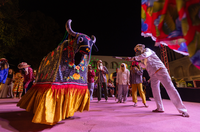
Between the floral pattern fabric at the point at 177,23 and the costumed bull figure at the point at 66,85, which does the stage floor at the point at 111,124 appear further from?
the floral pattern fabric at the point at 177,23

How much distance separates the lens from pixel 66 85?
2035mm

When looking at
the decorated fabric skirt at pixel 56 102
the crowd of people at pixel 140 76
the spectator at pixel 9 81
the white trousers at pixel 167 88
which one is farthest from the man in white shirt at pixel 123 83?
the spectator at pixel 9 81

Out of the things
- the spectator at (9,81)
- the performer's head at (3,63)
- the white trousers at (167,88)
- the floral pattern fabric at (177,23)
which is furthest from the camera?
the spectator at (9,81)

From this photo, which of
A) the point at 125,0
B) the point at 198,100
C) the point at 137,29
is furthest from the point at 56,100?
the point at 137,29

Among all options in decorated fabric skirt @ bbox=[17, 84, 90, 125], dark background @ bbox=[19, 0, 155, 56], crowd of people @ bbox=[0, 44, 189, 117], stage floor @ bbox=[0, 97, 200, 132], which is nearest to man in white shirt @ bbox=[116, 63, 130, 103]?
crowd of people @ bbox=[0, 44, 189, 117]

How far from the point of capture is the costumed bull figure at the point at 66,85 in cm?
179

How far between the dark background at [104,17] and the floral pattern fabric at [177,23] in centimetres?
679

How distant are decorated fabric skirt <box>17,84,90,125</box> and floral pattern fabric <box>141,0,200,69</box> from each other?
1.64 meters

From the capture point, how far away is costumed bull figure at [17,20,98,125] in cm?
179

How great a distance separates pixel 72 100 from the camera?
204 centimetres

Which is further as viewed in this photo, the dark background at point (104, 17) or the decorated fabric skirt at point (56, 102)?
the dark background at point (104, 17)

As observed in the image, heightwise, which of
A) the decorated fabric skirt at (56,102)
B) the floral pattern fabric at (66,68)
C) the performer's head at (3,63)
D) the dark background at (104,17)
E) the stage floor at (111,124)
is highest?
the dark background at (104,17)

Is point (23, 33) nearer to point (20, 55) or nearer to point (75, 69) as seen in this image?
point (20, 55)

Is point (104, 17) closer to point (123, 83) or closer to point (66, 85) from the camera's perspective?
point (123, 83)
